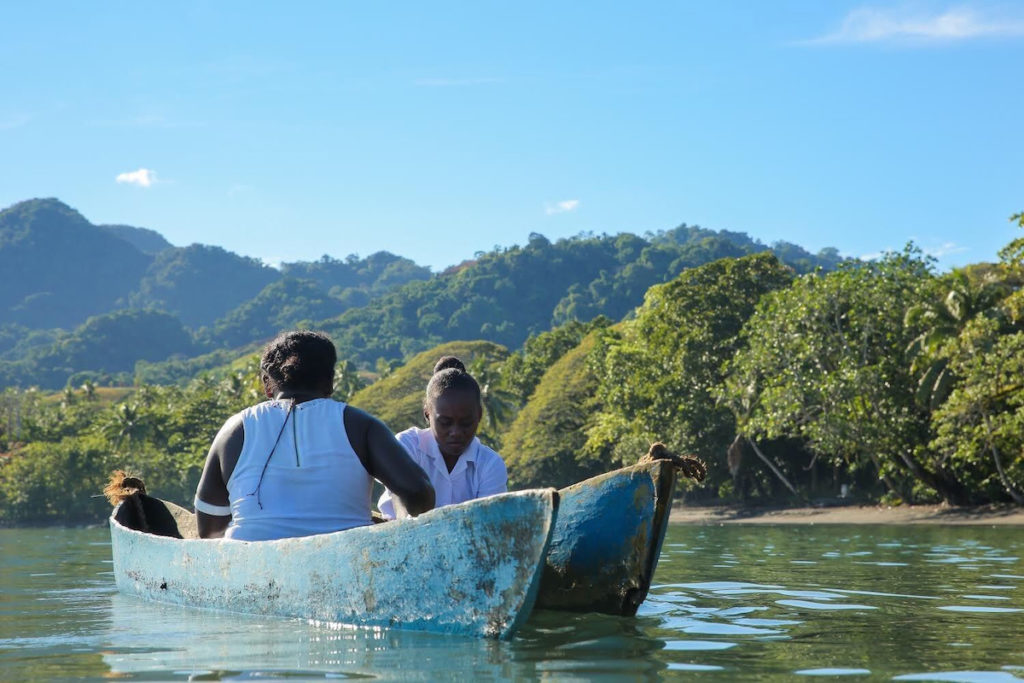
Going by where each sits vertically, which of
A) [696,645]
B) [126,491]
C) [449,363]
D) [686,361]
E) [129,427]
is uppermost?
[686,361]

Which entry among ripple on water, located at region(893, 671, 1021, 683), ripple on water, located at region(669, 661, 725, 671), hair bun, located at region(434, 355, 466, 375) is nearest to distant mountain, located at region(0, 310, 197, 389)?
hair bun, located at region(434, 355, 466, 375)

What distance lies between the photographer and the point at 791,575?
10.2 metres

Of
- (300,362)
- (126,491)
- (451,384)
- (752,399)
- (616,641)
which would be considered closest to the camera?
(616,641)

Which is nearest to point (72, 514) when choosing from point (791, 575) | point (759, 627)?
point (791, 575)

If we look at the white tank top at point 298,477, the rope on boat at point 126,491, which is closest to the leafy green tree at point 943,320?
the rope on boat at point 126,491

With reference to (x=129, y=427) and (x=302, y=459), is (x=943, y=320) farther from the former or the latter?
(x=129, y=427)

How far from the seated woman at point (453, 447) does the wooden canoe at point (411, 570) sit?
2.61ft

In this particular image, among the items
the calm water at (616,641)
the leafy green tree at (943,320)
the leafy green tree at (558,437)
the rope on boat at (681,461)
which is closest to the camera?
the calm water at (616,641)

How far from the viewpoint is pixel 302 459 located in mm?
5566

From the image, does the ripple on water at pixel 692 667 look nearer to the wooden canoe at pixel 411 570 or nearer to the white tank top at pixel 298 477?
the wooden canoe at pixel 411 570

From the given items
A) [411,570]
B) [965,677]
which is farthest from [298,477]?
[965,677]

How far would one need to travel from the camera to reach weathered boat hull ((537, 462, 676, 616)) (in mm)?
5918

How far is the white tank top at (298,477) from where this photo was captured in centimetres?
554

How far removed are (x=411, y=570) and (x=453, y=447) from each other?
120 centimetres
